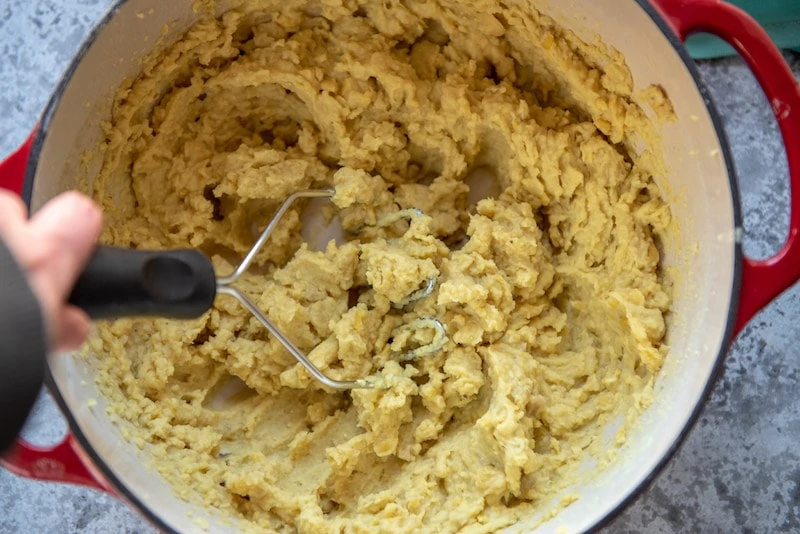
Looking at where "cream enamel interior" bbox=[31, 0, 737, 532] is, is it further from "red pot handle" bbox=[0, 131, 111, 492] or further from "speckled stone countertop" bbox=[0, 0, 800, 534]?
"speckled stone countertop" bbox=[0, 0, 800, 534]

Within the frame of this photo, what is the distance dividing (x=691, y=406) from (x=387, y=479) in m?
0.51

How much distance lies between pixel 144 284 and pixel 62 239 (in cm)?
16

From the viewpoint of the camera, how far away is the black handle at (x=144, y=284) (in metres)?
0.80

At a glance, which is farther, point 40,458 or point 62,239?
point 40,458

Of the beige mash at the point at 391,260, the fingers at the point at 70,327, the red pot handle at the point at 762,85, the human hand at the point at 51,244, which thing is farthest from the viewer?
the beige mash at the point at 391,260

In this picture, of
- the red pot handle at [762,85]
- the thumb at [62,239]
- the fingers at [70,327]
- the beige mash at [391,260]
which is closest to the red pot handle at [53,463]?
the beige mash at [391,260]

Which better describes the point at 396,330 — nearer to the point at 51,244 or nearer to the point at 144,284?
the point at 144,284

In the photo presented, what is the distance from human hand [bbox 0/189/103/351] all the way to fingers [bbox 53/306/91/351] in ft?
0.07

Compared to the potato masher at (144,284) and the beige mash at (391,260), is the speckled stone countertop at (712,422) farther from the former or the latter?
the potato masher at (144,284)

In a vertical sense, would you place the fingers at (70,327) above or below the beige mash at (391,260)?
above

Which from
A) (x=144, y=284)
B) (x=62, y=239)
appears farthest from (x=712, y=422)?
(x=62, y=239)

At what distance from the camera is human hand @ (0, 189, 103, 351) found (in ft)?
2.11

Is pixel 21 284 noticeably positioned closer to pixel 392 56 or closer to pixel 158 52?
pixel 158 52

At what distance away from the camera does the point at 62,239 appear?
2.24 ft
